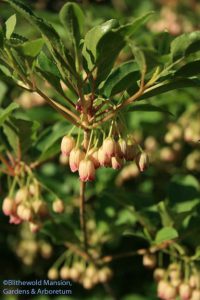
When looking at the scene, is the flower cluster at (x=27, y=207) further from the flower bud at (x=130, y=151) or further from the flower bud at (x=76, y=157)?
the flower bud at (x=130, y=151)

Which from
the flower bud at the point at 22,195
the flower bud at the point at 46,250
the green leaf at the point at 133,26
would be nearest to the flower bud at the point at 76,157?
the green leaf at the point at 133,26

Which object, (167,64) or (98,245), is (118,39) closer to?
(167,64)

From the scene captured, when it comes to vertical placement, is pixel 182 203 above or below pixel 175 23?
below

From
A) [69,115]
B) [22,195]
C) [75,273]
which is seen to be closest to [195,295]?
[75,273]

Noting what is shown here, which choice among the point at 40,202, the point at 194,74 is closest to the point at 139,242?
the point at 40,202

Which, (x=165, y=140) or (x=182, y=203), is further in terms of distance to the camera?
(x=165, y=140)
